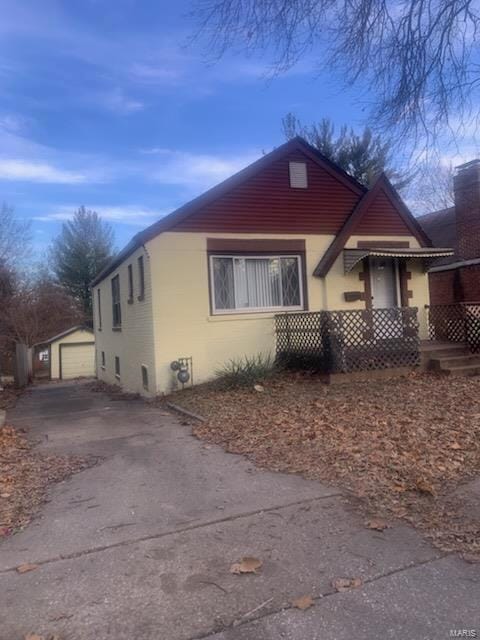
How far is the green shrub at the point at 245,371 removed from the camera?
36.5ft

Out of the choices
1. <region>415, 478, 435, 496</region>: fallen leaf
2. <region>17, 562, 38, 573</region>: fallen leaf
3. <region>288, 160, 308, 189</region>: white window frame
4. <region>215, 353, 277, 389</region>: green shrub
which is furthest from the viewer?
<region>288, 160, 308, 189</region>: white window frame

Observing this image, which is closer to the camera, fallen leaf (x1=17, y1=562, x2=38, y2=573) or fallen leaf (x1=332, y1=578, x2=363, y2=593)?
fallen leaf (x1=332, y1=578, x2=363, y2=593)

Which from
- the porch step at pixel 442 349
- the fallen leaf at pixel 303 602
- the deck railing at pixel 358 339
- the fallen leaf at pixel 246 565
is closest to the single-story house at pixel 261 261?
the deck railing at pixel 358 339

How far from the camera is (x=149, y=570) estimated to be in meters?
3.49

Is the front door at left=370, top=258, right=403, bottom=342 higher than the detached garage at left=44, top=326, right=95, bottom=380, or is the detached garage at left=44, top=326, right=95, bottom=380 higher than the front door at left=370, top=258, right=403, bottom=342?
the front door at left=370, top=258, right=403, bottom=342

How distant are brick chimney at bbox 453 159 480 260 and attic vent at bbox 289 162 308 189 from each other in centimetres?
830

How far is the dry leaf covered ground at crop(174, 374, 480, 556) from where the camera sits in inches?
176

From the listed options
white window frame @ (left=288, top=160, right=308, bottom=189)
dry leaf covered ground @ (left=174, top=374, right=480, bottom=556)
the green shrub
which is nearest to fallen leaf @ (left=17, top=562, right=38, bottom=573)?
dry leaf covered ground @ (left=174, top=374, right=480, bottom=556)

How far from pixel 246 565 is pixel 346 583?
2.20 feet

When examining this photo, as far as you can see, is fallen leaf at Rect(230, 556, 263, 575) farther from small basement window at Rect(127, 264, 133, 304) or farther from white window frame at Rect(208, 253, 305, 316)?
small basement window at Rect(127, 264, 133, 304)

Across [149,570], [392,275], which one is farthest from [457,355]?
[149,570]

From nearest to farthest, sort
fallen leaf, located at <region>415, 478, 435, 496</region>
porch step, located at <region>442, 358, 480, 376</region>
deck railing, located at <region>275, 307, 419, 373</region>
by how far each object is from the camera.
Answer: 1. fallen leaf, located at <region>415, 478, 435, 496</region>
2. deck railing, located at <region>275, 307, 419, 373</region>
3. porch step, located at <region>442, 358, 480, 376</region>

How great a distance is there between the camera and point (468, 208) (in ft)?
62.0

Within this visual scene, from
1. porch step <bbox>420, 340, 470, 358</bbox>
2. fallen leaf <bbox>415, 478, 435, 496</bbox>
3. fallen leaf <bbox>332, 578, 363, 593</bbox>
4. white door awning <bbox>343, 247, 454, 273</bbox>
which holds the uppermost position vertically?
white door awning <bbox>343, 247, 454, 273</bbox>
